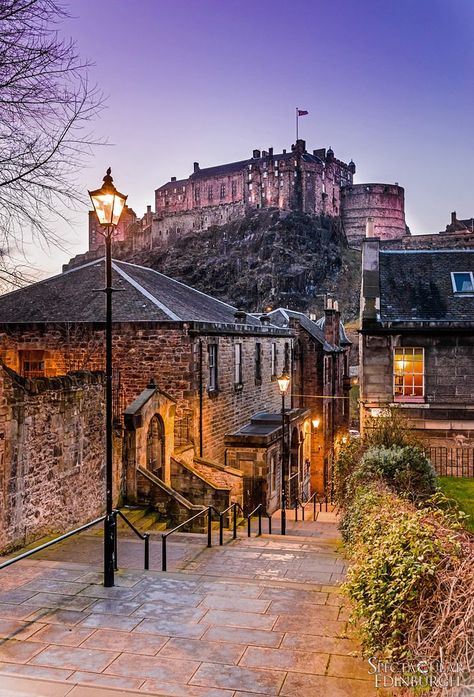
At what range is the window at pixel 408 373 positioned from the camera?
1925 cm

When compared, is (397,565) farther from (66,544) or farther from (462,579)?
(66,544)

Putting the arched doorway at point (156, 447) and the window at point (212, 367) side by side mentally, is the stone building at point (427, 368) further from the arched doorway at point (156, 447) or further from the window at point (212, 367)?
the arched doorway at point (156, 447)

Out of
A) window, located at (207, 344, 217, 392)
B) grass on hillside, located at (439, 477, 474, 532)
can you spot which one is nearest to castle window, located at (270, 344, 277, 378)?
window, located at (207, 344, 217, 392)

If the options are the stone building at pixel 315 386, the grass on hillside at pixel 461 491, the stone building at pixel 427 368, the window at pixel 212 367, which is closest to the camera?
the grass on hillside at pixel 461 491

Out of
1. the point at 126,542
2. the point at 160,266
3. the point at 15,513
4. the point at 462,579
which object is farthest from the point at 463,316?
the point at 160,266

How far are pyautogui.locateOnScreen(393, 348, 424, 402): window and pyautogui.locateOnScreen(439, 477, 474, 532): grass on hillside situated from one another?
3.25 metres

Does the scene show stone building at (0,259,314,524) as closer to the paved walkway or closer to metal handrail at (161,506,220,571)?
metal handrail at (161,506,220,571)

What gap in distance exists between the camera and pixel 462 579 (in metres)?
4.46

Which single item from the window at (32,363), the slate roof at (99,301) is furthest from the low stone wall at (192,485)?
the window at (32,363)

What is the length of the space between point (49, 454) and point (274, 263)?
260ft

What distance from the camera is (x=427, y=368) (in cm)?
1922

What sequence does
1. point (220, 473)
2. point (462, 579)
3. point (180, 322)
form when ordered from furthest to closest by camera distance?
point (220, 473) → point (180, 322) → point (462, 579)

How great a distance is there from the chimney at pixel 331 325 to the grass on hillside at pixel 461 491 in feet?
80.6

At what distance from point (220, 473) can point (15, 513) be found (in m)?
9.24
